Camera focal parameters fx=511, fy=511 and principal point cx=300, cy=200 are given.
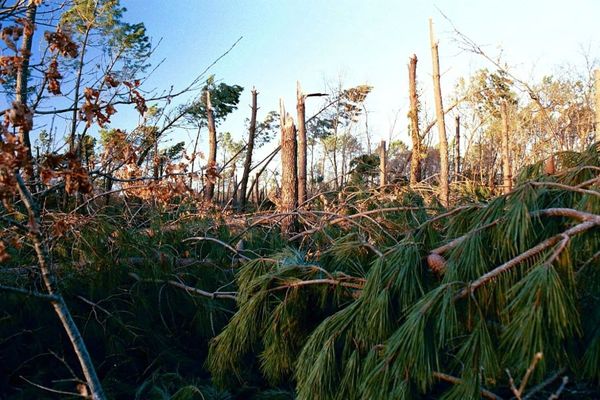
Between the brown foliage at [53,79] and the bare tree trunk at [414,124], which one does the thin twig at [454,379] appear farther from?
the bare tree trunk at [414,124]

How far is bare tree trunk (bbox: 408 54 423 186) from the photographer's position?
12.6 m

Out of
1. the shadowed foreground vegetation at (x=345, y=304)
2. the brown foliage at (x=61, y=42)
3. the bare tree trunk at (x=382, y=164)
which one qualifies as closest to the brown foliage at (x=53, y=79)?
the brown foliage at (x=61, y=42)

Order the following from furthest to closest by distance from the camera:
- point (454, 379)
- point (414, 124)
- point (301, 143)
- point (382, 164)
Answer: point (382, 164)
point (414, 124)
point (301, 143)
point (454, 379)

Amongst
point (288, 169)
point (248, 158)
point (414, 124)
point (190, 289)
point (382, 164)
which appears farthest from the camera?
point (248, 158)

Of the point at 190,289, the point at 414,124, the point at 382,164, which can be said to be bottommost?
the point at 190,289

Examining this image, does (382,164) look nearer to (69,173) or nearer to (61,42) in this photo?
(61,42)

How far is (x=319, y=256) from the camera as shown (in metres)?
2.81

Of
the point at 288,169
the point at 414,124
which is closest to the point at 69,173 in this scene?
the point at 288,169

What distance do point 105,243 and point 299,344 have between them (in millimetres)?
1619

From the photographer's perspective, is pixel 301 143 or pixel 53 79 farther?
pixel 301 143

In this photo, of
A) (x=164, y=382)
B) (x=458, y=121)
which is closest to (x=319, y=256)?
(x=164, y=382)

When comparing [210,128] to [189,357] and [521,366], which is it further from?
[521,366]

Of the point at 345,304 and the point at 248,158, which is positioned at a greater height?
the point at 248,158

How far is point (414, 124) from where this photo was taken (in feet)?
41.7
